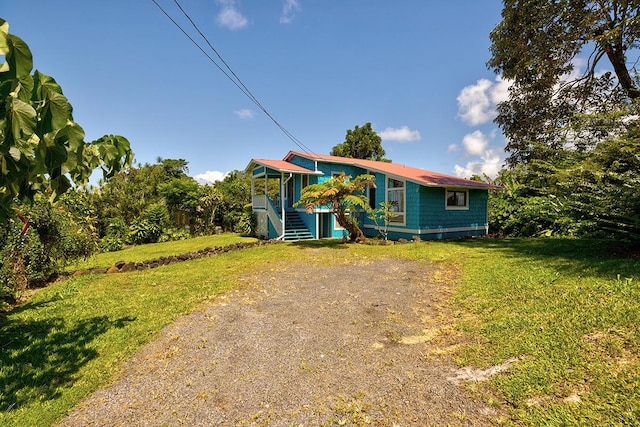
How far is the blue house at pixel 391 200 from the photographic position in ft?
46.6

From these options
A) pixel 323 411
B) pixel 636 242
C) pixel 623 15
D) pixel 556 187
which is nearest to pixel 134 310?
pixel 323 411

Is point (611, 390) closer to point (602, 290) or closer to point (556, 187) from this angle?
point (602, 290)

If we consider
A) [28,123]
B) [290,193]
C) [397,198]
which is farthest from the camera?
[290,193]

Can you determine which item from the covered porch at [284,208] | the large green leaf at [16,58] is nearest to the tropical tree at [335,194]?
the covered porch at [284,208]

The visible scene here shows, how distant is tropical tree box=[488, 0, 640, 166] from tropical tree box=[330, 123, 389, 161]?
2071cm

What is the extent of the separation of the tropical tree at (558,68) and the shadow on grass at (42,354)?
37.9 ft

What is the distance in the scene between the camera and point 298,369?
366cm

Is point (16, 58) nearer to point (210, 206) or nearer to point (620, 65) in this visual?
point (620, 65)

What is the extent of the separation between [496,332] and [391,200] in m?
11.5

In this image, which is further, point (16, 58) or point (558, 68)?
point (558, 68)

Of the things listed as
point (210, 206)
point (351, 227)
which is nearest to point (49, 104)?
point (351, 227)

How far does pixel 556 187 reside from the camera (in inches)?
348

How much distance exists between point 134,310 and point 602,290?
806 cm

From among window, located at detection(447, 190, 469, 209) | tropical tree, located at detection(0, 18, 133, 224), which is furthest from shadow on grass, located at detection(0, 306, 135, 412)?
window, located at detection(447, 190, 469, 209)
